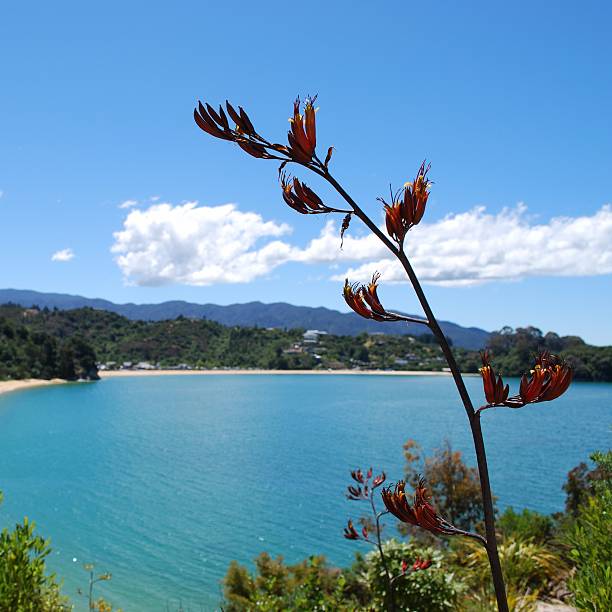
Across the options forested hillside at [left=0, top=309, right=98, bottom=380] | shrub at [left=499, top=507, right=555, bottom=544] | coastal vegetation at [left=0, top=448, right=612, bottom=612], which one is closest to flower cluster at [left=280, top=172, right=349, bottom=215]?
coastal vegetation at [left=0, top=448, right=612, bottom=612]

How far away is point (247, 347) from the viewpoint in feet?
481

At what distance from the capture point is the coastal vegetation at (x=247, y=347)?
4186 inches

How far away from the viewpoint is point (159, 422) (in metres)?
49.0

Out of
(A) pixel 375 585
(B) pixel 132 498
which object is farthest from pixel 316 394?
(A) pixel 375 585

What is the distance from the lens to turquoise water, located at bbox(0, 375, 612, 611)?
679 inches

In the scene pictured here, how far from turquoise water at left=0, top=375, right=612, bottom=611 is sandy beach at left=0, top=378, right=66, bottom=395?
823 centimetres

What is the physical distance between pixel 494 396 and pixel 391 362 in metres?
146

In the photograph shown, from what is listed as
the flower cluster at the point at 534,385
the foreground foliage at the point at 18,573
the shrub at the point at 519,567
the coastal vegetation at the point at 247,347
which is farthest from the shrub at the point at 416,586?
the coastal vegetation at the point at 247,347

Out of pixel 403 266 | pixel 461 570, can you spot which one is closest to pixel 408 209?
pixel 403 266

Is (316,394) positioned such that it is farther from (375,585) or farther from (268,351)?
(375,585)

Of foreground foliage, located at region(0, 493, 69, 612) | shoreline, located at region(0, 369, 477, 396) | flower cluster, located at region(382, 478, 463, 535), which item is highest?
flower cluster, located at region(382, 478, 463, 535)

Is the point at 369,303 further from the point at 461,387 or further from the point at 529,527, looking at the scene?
the point at 529,527

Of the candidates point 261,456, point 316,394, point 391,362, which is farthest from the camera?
point 391,362

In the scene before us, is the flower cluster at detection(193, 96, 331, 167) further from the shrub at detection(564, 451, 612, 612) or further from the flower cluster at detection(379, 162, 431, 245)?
the shrub at detection(564, 451, 612, 612)
